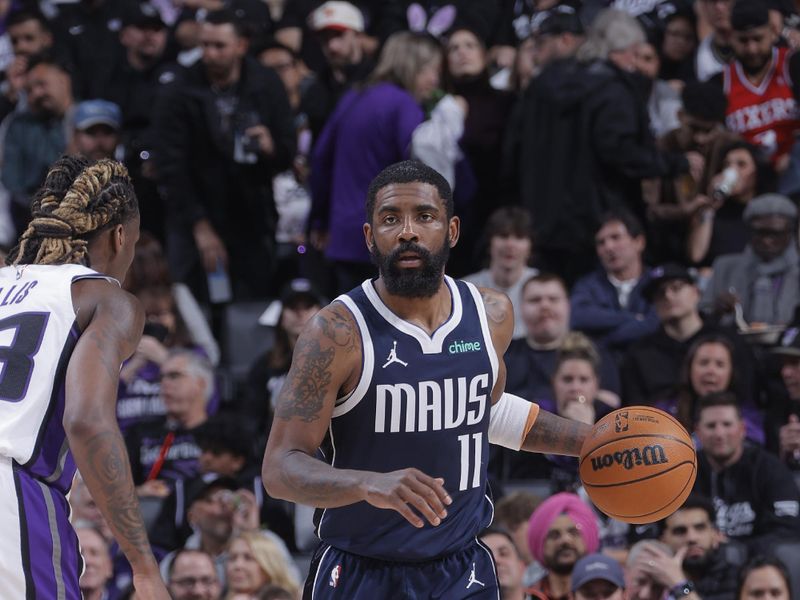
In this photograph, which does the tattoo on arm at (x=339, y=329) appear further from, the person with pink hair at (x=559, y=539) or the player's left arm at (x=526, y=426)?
the person with pink hair at (x=559, y=539)

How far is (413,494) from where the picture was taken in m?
3.98

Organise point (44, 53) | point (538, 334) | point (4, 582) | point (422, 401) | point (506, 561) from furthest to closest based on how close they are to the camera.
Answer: point (44, 53) < point (538, 334) < point (506, 561) < point (422, 401) < point (4, 582)

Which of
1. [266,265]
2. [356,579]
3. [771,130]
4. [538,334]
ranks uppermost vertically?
[771,130]

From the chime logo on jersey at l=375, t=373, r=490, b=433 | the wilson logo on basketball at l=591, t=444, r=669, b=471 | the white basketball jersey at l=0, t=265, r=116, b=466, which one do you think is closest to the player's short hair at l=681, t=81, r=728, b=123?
the wilson logo on basketball at l=591, t=444, r=669, b=471

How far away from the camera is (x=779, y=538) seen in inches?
304

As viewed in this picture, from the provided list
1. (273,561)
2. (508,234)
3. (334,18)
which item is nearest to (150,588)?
(273,561)

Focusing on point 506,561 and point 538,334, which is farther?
point 538,334

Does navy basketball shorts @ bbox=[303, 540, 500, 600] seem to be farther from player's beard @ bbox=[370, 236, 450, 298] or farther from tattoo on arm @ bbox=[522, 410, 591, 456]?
player's beard @ bbox=[370, 236, 450, 298]

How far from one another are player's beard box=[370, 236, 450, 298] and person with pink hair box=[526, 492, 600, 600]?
9.49 feet

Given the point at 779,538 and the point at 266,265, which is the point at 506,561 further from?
the point at 266,265

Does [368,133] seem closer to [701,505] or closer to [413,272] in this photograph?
[701,505]

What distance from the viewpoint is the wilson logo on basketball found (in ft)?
16.3

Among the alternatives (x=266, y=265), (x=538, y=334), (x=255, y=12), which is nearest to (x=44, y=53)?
(x=255, y=12)

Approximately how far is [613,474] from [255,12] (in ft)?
25.6
